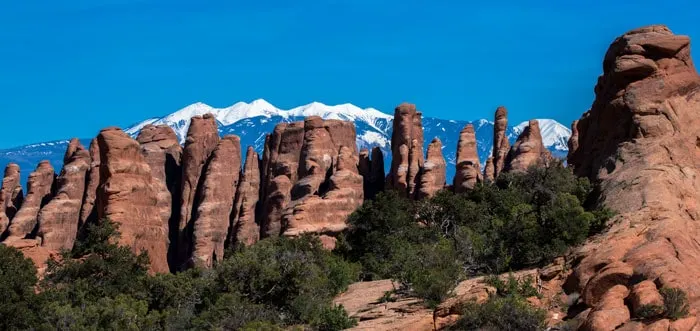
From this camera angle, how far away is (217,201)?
98125 millimetres

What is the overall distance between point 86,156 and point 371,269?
57.5 metres

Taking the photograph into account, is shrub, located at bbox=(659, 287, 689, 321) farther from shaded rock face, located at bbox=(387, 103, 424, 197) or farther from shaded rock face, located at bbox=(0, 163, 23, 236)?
shaded rock face, located at bbox=(0, 163, 23, 236)

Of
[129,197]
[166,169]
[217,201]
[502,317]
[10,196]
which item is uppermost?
[10,196]

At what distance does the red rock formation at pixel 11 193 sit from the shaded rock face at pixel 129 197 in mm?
56381

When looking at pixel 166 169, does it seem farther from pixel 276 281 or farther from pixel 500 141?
pixel 276 281

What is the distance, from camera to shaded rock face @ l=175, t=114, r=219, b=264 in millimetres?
99438

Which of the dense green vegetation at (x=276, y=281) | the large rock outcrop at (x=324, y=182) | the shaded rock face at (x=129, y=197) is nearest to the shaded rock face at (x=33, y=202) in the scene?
the large rock outcrop at (x=324, y=182)

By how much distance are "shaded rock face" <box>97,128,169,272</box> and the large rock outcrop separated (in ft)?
48.8

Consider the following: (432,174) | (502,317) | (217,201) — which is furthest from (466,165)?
(502,317)

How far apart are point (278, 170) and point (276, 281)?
183 feet

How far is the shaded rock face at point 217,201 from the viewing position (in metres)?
94.6

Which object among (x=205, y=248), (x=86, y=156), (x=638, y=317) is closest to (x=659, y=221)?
(x=638, y=317)

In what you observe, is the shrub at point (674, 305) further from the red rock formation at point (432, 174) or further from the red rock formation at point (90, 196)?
the red rock formation at point (90, 196)

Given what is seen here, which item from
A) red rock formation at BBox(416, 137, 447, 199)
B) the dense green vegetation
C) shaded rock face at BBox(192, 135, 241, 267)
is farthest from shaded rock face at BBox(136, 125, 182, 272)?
the dense green vegetation
